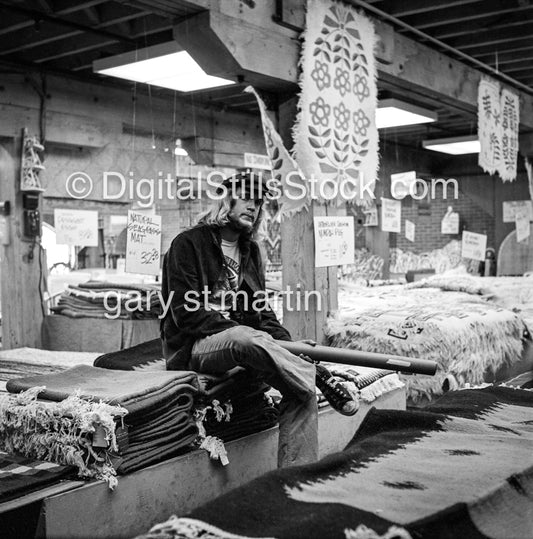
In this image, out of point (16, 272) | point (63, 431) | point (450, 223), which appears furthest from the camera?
point (450, 223)

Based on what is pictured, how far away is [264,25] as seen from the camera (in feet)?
13.9

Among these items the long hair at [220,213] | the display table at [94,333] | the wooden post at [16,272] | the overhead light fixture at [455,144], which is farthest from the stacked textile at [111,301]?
the overhead light fixture at [455,144]

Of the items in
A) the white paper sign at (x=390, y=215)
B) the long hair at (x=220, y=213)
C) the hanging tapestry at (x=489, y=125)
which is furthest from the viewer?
the white paper sign at (x=390, y=215)

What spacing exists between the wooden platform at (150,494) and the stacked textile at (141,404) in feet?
0.21

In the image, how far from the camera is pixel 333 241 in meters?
4.82

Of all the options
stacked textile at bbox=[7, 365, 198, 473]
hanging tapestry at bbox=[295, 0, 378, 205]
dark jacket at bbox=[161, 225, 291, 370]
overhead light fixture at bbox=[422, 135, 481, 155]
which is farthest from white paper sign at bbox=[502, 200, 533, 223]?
stacked textile at bbox=[7, 365, 198, 473]

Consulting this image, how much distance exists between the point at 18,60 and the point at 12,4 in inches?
48.8

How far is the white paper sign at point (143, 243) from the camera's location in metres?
5.08

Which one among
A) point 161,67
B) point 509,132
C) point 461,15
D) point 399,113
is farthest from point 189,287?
point 509,132

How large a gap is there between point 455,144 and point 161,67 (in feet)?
16.4

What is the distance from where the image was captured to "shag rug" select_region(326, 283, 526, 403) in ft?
15.6

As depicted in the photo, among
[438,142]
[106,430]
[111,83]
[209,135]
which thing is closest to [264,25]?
[106,430]

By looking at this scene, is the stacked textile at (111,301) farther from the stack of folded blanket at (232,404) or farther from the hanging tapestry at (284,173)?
the stack of folded blanket at (232,404)

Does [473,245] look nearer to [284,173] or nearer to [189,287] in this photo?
[284,173]
